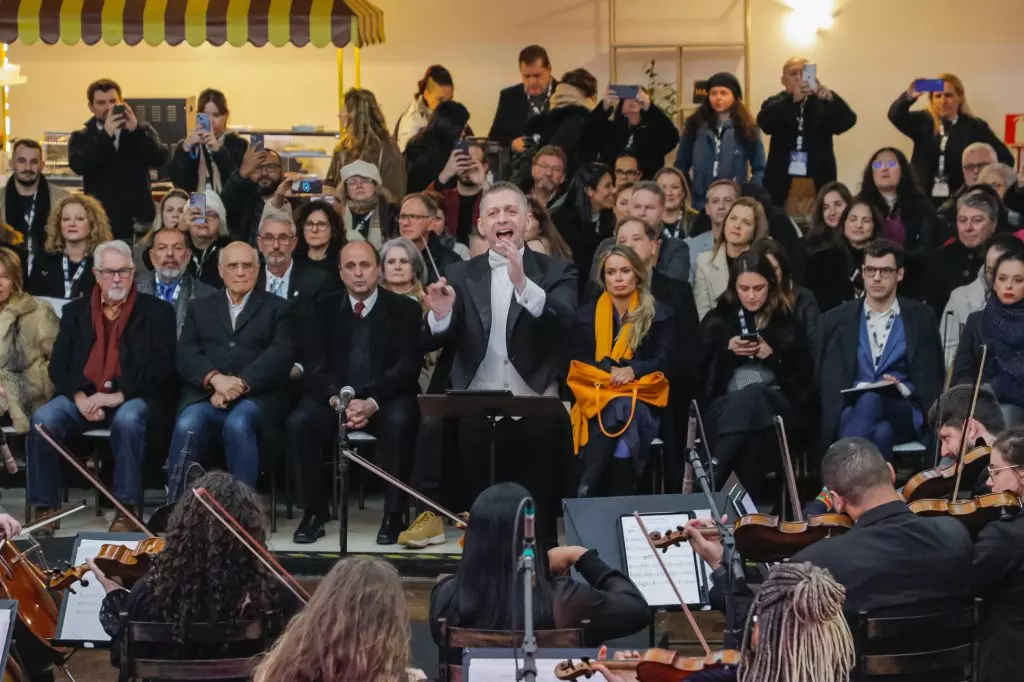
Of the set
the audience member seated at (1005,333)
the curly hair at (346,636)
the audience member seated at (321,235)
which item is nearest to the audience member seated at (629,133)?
the audience member seated at (321,235)

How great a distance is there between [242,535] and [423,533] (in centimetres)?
277

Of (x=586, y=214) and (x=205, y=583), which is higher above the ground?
(x=586, y=214)

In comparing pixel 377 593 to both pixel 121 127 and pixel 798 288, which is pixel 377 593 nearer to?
pixel 798 288

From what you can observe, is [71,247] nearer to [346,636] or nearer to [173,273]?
[173,273]

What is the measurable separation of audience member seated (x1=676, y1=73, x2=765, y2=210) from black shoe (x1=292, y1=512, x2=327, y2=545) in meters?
3.43

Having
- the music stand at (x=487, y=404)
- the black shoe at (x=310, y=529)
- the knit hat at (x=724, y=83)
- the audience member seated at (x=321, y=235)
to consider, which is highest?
the knit hat at (x=724, y=83)

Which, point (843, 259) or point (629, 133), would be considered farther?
point (629, 133)

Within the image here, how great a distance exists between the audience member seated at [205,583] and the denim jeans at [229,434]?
278 cm

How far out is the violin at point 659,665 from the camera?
345cm

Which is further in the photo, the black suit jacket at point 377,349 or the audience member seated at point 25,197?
the audience member seated at point 25,197

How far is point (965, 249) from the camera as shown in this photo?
310 inches

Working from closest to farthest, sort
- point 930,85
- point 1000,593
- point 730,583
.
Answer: point 730,583
point 1000,593
point 930,85

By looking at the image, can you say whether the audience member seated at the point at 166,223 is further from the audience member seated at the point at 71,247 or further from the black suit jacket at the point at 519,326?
the black suit jacket at the point at 519,326

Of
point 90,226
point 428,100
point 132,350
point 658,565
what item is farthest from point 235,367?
point 428,100
